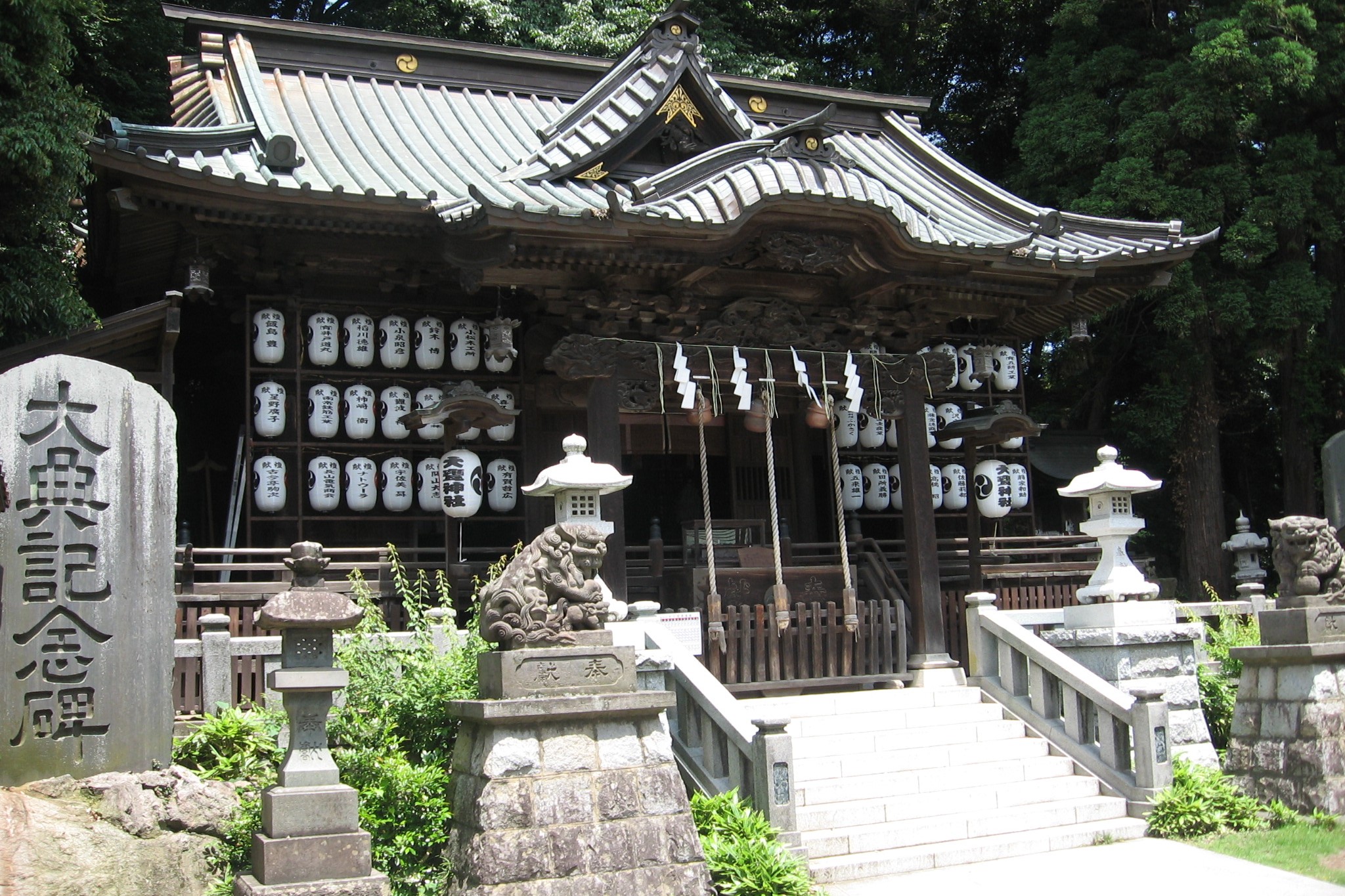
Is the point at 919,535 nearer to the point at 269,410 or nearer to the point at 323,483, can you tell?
the point at 323,483

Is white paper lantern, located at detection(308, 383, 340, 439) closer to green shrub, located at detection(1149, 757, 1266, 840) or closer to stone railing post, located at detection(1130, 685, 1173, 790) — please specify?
stone railing post, located at detection(1130, 685, 1173, 790)

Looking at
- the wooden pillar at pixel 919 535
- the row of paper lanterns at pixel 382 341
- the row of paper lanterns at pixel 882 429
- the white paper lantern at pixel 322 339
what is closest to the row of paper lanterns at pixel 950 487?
the row of paper lanterns at pixel 882 429

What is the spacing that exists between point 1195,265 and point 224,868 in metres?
15.5

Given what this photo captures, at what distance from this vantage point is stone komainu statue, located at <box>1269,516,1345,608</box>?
32.3 feet

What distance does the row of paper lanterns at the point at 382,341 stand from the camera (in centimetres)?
1177

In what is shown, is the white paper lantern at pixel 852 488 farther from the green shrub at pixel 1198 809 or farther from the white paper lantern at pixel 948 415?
the green shrub at pixel 1198 809

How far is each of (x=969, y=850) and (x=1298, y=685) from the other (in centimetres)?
341

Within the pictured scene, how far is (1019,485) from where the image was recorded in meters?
14.3

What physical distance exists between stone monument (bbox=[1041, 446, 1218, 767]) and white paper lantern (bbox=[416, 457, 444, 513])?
6252 mm

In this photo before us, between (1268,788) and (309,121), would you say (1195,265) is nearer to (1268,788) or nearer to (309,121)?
(1268,788)

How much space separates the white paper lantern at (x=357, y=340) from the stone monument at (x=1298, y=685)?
28.7 ft

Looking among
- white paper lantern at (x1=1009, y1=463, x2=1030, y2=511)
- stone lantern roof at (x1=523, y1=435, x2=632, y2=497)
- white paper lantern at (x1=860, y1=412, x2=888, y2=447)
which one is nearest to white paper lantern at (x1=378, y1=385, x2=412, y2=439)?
stone lantern roof at (x1=523, y1=435, x2=632, y2=497)

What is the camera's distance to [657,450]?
14.5 metres

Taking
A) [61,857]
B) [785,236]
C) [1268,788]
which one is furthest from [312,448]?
[1268,788]
